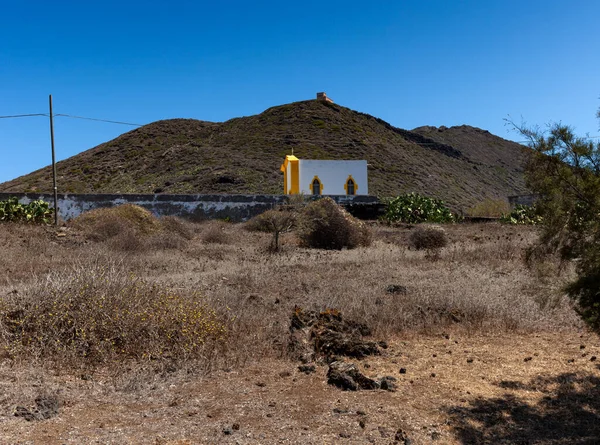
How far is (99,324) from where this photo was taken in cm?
530

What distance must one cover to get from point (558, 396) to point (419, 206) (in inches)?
808

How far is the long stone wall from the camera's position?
872 inches

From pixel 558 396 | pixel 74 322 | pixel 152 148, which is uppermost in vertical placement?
pixel 152 148

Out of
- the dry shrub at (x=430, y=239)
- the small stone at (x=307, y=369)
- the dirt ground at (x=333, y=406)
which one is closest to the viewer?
the dirt ground at (x=333, y=406)

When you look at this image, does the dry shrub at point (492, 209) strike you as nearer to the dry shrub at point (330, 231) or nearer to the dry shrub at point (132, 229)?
the dry shrub at point (330, 231)

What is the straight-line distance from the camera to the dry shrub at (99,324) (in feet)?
16.8

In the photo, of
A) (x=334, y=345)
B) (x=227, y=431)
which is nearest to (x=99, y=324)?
(x=227, y=431)

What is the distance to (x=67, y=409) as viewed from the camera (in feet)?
13.4

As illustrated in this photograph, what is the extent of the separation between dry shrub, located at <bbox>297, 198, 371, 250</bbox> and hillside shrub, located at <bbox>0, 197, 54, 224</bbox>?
8.80 meters

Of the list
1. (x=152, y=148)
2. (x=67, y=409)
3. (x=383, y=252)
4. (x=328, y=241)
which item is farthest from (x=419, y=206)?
(x=152, y=148)

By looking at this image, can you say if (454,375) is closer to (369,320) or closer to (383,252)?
(369,320)

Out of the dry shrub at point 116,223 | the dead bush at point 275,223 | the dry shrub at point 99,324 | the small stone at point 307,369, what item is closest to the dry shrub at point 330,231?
the dead bush at point 275,223

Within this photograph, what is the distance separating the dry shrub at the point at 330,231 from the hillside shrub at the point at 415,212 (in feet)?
25.1

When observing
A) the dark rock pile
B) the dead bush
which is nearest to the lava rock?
the dark rock pile
